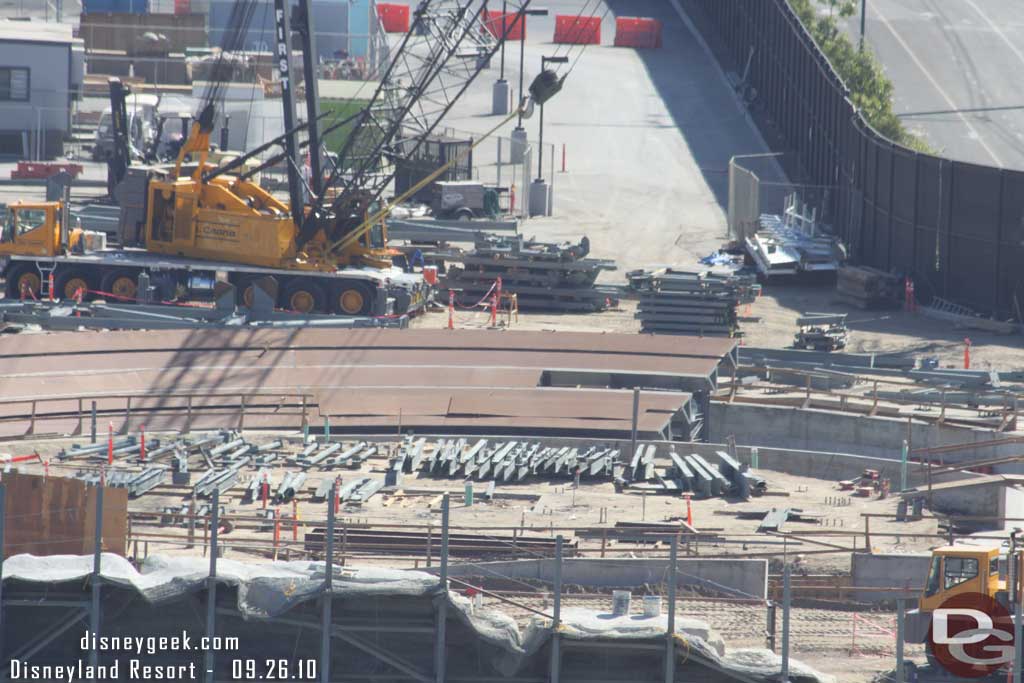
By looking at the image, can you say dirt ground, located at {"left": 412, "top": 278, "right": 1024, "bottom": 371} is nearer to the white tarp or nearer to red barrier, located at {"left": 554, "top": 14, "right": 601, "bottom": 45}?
the white tarp

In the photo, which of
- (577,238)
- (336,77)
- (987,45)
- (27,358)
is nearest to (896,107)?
(987,45)

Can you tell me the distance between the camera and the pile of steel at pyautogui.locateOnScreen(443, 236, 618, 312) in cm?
4669

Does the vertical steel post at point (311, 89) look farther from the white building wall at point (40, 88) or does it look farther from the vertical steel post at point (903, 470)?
the white building wall at point (40, 88)

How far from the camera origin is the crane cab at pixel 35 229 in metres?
44.3

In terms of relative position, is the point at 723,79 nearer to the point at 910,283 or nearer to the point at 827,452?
the point at 910,283

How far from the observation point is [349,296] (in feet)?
146

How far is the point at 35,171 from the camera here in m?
59.8

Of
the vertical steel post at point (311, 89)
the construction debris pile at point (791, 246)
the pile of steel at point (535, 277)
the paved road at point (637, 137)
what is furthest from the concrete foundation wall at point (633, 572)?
the construction debris pile at point (791, 246)

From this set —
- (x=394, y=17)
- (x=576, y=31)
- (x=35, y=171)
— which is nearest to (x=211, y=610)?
(x=35, y=171)

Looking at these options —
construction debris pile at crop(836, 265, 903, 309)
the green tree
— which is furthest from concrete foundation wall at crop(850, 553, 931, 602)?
the green tree

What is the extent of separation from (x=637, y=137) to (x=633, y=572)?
4232cm

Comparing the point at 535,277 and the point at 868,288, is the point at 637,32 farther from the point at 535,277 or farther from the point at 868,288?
the point at 535,277

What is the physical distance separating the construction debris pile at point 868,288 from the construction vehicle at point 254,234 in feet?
32.8

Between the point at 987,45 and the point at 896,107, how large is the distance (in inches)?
314
